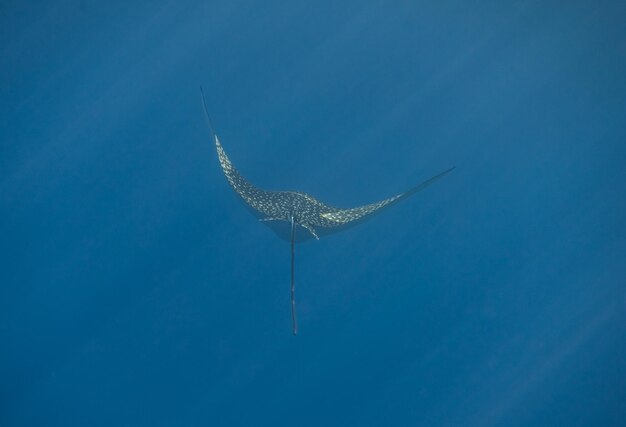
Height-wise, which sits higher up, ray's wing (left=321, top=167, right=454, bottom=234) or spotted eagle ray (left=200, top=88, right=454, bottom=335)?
spotted eagle ray (left=200, top=88, right=454, bottom=335)

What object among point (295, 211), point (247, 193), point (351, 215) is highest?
point (247, 193)

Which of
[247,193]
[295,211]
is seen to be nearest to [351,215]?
[295,211]

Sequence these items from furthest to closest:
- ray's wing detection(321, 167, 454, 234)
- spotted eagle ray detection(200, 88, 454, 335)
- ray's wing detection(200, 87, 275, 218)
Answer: ray's wing detection(200, 87, 275, 218) < spotted eagle ray detection(200, 88, 454, 335) < ray's wing detection(321, 167, 454, 234)

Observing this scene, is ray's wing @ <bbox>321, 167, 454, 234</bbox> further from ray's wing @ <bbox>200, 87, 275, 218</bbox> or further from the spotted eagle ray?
ray's wing @ <bbox>200, 87, 275, 218</bbox>

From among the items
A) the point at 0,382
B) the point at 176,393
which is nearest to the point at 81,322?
the point at 0,382

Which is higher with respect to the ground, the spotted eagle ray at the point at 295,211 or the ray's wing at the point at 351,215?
the spotted eagle ray at the point at 295,211

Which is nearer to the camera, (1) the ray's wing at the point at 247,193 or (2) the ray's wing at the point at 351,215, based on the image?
(2) the ray's wing at the point at 351,215

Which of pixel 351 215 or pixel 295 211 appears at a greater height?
pixel 295 211

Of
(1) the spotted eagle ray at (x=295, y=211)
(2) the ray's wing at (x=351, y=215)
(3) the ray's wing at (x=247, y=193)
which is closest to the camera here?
(2) the ray's wing at (x=351, y=215)

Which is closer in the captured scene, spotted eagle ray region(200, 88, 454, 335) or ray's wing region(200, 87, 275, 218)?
spotted eagle ray region(200, 88, 454, 335)

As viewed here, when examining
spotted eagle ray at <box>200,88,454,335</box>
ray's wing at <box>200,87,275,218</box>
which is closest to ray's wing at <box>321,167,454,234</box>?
spotted eagle ray at <box>200,88,454,335</box>

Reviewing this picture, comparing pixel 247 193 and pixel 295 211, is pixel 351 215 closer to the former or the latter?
pixel 295 211

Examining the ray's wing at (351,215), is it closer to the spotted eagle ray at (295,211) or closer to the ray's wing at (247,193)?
the spotted eagle ray at (295,211)

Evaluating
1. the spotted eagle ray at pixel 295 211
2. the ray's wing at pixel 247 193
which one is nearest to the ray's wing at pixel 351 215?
the spotted eagle ray at pixel 295 211
